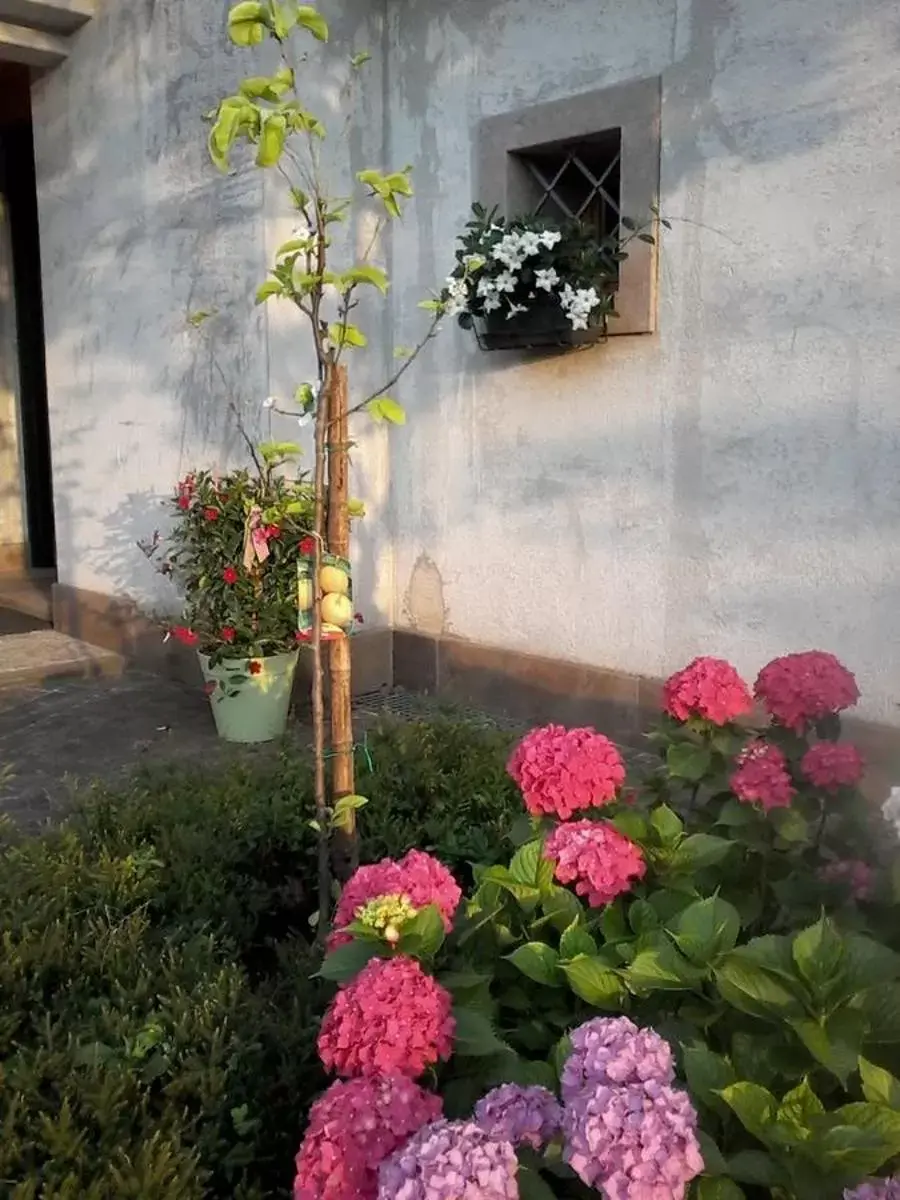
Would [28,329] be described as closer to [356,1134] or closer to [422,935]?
[422,935]

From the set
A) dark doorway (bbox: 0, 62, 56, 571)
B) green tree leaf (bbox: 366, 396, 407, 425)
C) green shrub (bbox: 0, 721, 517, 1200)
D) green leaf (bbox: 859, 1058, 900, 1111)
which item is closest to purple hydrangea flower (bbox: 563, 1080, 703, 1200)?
green leaf (bbox: 859, 1058, 900, 1111)

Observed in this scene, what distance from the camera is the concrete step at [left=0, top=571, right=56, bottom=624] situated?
7.13 meters

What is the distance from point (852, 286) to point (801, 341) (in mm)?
243

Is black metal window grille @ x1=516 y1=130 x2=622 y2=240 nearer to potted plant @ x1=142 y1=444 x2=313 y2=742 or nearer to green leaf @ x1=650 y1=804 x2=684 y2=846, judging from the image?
potted plant @ x1=142 y1=444 x2=313 y2=742

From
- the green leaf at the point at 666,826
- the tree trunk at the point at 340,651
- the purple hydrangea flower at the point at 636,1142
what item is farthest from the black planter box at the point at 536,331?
the purple hydrangea flower at the point at 636,1142

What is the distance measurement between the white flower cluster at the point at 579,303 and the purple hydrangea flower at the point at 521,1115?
3.31m

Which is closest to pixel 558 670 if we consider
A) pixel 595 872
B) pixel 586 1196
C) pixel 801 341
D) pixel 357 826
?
pixel 801 341

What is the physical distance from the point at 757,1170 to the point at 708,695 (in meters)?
1.01

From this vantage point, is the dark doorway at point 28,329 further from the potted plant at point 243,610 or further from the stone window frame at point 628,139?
the stone window frame at point 628,139

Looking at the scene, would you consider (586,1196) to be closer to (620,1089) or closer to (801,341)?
(620,1089)

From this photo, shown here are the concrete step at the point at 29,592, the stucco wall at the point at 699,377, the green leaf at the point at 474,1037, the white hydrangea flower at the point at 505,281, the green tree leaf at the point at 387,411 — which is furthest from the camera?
the concrete step at the point at 29,592

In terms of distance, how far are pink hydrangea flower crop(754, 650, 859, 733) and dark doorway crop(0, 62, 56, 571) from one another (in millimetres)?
7070

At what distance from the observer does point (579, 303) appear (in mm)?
4137

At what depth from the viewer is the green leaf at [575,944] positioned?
1.67 m
